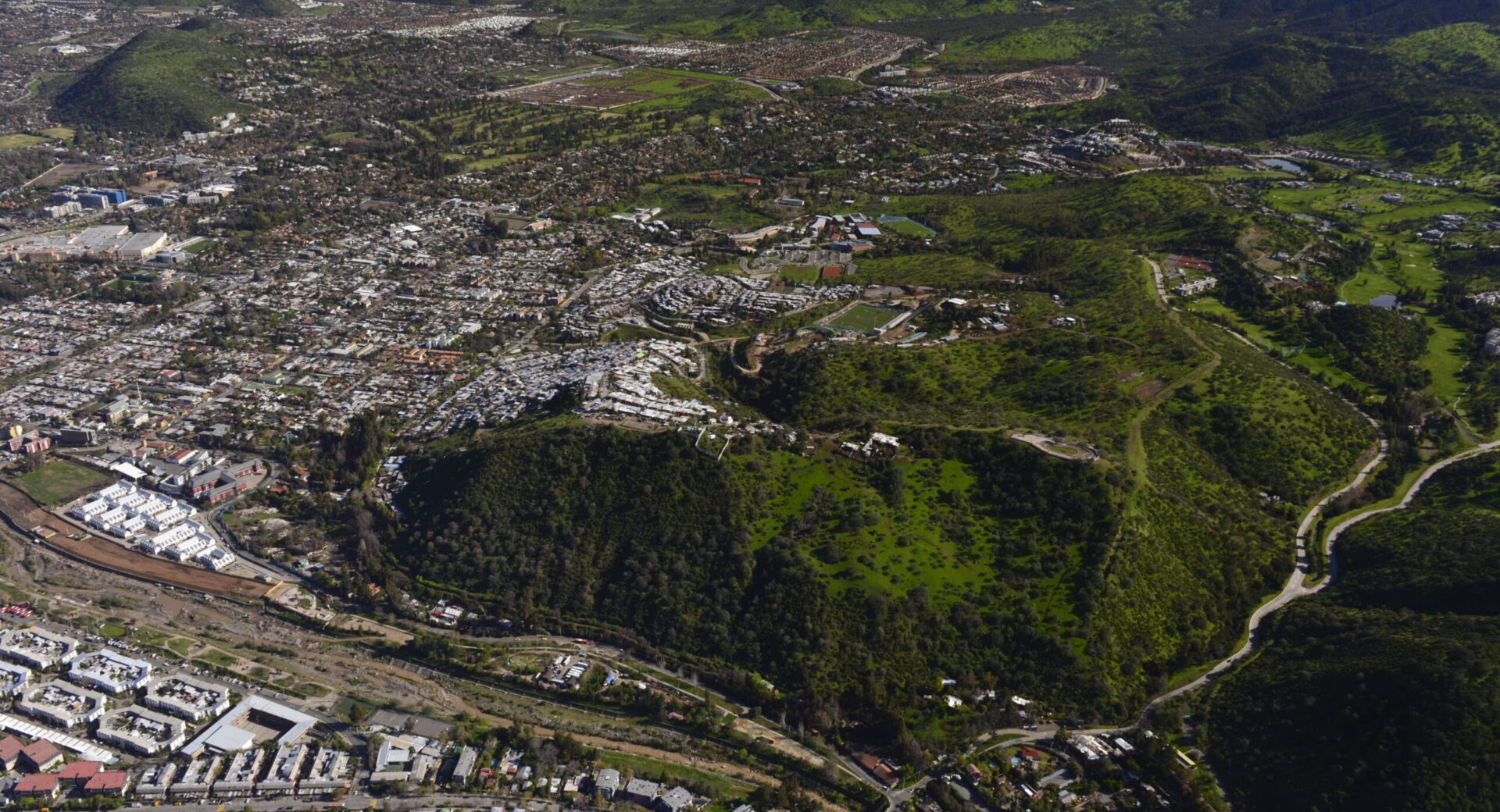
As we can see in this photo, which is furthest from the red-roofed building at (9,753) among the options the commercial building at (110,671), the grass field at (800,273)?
the grass field at (800,273)

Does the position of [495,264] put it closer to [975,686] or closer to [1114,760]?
[975,686]

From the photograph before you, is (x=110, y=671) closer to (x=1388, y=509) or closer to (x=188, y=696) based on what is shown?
(x=188, y=696)

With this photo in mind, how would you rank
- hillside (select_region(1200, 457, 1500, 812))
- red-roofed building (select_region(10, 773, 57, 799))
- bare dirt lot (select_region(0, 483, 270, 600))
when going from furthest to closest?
bare dirt lot (select_region(0, 483, 270, 600))
red-roofed building (select_region(10, 773, 57, 799))
hillside (select_region(1200, 457, 1500, 812))

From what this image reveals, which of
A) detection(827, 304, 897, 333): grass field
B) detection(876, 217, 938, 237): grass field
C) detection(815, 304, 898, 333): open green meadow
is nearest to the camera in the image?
detection(815, 304, 898, 333): open green meadow

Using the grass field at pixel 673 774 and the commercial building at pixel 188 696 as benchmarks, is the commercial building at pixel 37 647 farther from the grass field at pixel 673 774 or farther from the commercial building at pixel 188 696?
the grass field at pixel 673 774

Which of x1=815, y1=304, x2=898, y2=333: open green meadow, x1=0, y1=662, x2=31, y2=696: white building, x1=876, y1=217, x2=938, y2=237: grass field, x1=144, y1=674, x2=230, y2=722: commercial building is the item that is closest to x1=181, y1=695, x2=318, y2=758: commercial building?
x1=144, y1=674, x2=230, y2=722: commercial building

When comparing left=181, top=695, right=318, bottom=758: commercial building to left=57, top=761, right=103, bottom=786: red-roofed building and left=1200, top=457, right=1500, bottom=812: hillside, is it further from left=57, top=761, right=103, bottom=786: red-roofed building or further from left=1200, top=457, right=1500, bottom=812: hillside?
left=1200, top=457, right=1500, bottom=812: hillside
